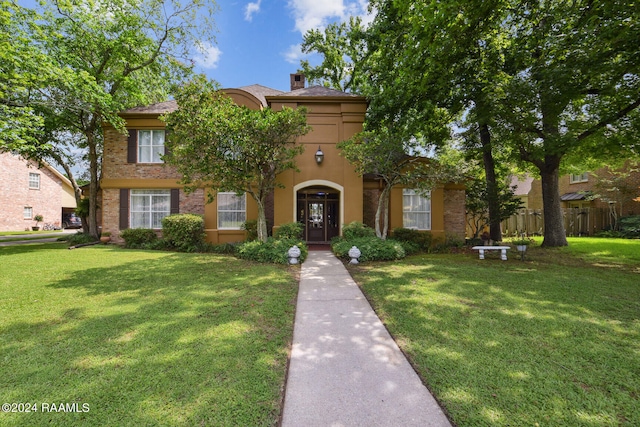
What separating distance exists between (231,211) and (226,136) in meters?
4.44

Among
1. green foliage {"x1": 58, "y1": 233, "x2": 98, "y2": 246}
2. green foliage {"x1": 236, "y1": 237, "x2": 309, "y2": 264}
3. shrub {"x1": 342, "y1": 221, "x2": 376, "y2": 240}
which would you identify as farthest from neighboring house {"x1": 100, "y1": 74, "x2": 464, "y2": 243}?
green foliage {"x1": 236, "y1": 237, "x2": 309, "y2": 264}

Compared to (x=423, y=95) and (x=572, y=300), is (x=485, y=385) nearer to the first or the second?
(x=572, y=300)

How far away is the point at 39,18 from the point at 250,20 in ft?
29.3

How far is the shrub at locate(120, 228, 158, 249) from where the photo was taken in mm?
11633

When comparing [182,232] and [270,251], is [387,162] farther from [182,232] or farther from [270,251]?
[182,232]

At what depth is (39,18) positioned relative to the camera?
1128 cm

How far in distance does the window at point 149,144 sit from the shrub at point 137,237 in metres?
3.45

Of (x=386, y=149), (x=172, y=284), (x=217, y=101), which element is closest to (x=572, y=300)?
(x=386, y=149)

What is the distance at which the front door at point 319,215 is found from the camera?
43.2ft

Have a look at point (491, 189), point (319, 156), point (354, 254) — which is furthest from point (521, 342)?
point (491, 189)

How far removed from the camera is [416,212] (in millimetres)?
12734

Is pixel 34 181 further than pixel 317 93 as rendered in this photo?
Yes

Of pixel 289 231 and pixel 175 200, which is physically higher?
pixel 175 200

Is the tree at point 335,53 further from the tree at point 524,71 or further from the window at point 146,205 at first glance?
the window at point 146,205
